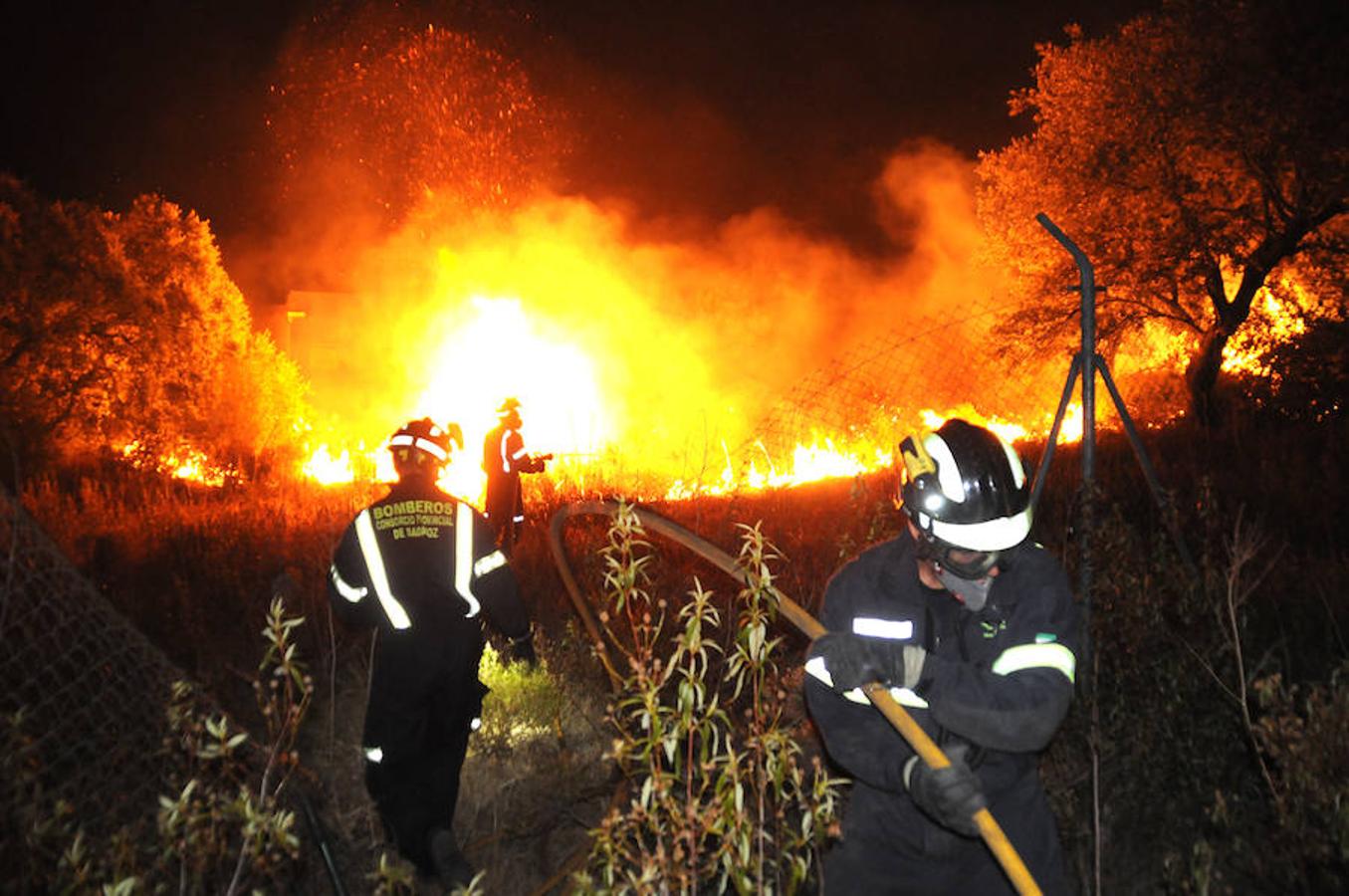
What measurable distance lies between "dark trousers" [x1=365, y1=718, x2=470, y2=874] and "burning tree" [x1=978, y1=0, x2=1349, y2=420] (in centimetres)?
1488

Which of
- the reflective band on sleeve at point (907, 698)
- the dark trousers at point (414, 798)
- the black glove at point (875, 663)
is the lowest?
the dark trousers at point (414, 798)

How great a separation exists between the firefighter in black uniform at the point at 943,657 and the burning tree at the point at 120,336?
24.9 meters

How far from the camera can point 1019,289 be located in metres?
19.7

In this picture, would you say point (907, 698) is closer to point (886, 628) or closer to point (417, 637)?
point (886, 628)

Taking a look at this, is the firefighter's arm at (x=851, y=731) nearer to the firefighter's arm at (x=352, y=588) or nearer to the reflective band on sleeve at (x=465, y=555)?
the reflective band on sleeve at (x=465, y=555)

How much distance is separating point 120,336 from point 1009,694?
3070 cm

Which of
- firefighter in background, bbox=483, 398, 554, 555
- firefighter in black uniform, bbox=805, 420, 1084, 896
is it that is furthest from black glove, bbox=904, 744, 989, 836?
firefighter in background, bbox=483, 398, 554, 555

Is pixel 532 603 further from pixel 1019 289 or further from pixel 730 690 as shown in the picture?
pixel 1019 289

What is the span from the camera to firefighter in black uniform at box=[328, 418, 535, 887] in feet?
14.6

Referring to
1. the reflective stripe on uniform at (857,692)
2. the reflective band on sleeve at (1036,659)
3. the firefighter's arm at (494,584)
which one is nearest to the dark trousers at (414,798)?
the firefighter's arm at (494,584)

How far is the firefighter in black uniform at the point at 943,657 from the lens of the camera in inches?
97.3

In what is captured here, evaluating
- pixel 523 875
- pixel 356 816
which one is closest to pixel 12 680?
pixel 356 816

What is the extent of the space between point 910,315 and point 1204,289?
47.0 feet

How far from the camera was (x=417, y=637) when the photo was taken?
14.7 feet
